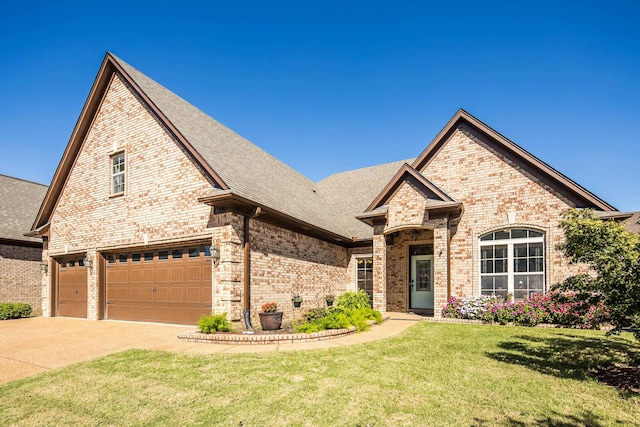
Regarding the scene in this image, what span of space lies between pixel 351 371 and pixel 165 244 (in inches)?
319

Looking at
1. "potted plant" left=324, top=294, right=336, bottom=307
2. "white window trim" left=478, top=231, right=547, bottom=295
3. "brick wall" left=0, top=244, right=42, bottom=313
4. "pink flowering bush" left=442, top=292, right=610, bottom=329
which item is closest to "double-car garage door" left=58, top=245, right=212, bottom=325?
"brick wall" left=0, top=244, right=42, bottom=313

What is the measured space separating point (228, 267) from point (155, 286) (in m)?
3.78

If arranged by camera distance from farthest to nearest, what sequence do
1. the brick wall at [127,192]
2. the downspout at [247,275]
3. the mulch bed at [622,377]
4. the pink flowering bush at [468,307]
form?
the pink flowering bush at [468,307]
the brick wall at [127,192]
the downspout at [247,275]
the mulch bed at [622,377]

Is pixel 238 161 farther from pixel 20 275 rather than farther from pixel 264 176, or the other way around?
pixel 20 275

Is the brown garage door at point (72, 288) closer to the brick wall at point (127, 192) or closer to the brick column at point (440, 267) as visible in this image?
the brick wall at point (127, 192)

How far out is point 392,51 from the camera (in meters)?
14.2

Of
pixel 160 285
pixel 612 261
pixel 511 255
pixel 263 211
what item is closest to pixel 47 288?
pixel 160 285

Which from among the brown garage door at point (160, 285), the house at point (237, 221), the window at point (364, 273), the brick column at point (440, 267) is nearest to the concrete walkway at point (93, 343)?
the brown garage door at point (160, 285)

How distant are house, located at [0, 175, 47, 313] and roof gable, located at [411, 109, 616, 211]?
1923 centimetres

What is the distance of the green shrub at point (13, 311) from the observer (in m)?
14.6

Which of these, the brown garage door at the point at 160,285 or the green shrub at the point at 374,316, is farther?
the green shrub at the point at 374,316

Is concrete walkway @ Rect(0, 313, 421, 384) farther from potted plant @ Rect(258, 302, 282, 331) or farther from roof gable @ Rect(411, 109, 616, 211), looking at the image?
roof gable @ Rect(411, 109, 616, 211)

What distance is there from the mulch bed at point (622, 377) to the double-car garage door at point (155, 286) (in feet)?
30.3

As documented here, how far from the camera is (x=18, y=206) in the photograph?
1989 cm
